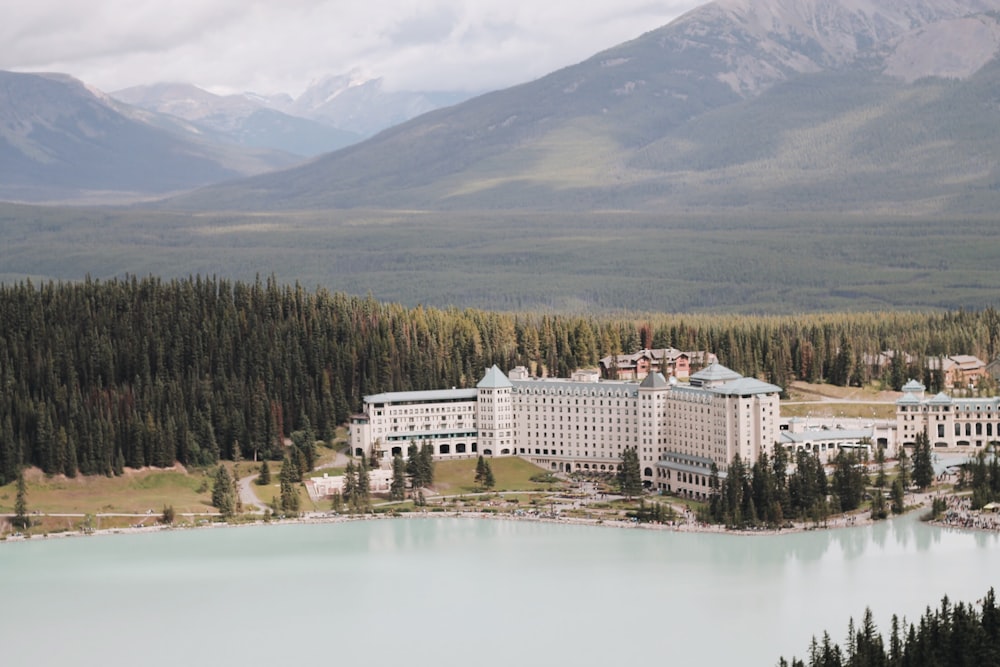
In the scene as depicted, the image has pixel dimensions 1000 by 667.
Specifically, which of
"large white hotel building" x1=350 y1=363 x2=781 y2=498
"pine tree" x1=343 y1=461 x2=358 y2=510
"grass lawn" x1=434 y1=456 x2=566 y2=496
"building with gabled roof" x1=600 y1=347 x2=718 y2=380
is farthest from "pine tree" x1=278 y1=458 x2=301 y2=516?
"building with gabled roof" x1=600 y1=347 x2=718 y2=380

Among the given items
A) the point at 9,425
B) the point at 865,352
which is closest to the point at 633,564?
the point at 9,425

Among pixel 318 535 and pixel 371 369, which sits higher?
pixel 371 369

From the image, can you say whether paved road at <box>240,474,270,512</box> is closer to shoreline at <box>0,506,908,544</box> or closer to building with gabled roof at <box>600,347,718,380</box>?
shoreline at <box>0,506,908,544</box>

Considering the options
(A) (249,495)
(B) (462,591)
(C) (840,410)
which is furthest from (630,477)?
(B) (462,591)

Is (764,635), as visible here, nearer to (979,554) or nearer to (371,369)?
(979,554)

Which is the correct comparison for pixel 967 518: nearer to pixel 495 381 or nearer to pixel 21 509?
pixel 495 381

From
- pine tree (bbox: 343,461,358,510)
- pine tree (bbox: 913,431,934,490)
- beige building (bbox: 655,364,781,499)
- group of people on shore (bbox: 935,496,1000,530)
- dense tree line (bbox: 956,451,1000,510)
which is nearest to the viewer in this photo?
group of people on shore (bbox: 935,496,1000,530)
